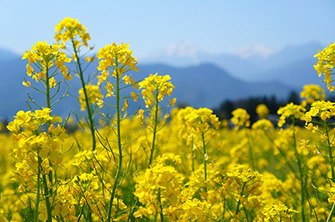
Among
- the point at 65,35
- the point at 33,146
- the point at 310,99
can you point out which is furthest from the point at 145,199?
the point at 310,99

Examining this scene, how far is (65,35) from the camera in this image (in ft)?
7.89

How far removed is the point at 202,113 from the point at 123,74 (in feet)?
3.33

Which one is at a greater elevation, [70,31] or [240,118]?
[70,31]

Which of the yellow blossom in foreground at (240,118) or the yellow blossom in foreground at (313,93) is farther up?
the yellow blossom in foreground at (313,93)

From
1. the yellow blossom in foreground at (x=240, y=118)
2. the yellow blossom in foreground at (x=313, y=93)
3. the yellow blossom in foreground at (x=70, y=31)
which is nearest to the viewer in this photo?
the yellow blossom in foreground at (x=70, y=31)

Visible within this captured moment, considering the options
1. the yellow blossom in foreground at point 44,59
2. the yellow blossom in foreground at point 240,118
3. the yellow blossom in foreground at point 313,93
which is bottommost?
the yellow blossom in foreground at point 240,118

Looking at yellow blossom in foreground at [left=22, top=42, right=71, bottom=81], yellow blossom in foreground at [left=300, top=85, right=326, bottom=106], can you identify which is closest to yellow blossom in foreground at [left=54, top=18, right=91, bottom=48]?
yellow blossom in foreground at [left=22, top=42, right=71, bottom=81]

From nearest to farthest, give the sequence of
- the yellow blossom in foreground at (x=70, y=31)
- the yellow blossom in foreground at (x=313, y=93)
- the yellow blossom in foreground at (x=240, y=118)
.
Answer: the yellow blossom in foreground at (x=70, y=31)
the yellow blossom in foreground at (x=313, y=93)
the yellow blossom in foreground at (x=240, y=118)

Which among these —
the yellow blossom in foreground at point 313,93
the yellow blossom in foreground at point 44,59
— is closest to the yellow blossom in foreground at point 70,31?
the yellow blossom in foreground at point 44,59

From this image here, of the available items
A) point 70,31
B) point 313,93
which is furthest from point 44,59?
point 313,93

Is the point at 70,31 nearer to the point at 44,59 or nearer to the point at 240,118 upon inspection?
the point at 44,59

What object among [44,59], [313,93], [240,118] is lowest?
[240,118]

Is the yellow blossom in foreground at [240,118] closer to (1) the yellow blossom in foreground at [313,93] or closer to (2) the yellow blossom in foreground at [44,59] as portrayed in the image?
(1) the yellow blossom in foreground at [313,93]

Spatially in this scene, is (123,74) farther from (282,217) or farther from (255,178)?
(282,217)
